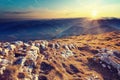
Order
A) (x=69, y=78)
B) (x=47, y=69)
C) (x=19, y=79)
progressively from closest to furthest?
1. (x=19, y=79)
2. (x=69, y=78)
3. (x=47, y=69)

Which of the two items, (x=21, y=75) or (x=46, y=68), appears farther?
(x=46, y=68)

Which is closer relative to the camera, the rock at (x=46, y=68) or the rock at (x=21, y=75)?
the rock at (x=21, y=75)

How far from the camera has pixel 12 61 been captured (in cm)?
19512

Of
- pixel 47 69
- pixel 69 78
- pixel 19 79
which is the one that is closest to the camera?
pixel 19 79

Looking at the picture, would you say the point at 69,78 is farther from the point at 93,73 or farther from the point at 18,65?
the point at 18,65

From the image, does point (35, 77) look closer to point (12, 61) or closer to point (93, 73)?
point (12, 61)

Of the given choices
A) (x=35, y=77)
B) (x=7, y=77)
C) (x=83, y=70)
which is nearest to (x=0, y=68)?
(x=7, y=77)

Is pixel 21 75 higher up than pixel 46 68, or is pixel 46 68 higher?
pixel 21 75

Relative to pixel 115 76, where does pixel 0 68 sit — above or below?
above

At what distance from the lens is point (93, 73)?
19025 cm

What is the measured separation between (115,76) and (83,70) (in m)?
26.4

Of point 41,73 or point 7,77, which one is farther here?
point 41,73

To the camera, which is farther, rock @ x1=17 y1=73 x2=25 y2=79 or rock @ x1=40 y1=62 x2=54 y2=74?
rock @ x1=40 y1=62 x2=54 y2=74

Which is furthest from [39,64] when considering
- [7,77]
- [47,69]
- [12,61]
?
[7,77]
